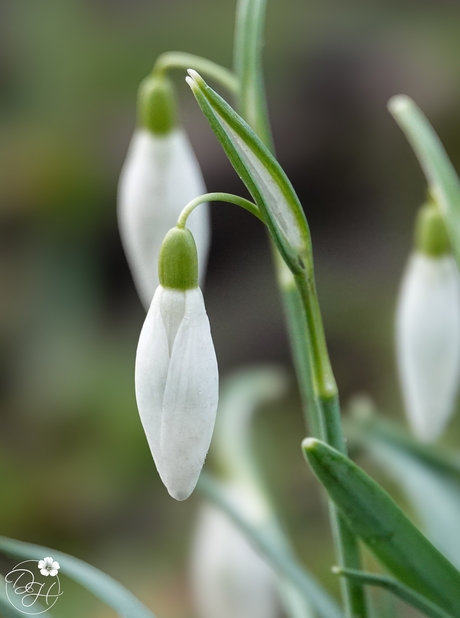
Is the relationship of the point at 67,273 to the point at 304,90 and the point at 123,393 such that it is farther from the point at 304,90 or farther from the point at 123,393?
the point at 304,90

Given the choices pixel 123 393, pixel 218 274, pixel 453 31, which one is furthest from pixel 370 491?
pixel 453 31

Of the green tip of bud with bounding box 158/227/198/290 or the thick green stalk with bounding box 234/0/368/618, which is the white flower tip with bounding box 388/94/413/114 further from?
the green tip of bud with bounding box 158/227/198/290

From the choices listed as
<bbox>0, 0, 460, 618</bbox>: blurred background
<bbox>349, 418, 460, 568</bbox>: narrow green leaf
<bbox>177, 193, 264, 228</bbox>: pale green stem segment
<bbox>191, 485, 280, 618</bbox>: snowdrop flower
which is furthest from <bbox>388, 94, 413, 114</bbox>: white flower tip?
<bbox>0, 0, 460, 618</bbox>: blurred background

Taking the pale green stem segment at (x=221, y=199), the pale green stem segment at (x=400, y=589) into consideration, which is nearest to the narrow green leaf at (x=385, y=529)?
the pale green stem segment at (x=400, y=589)

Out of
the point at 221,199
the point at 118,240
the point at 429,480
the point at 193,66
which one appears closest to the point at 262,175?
the point at 221,199

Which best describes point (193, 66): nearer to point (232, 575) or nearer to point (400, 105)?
point (400, 105)

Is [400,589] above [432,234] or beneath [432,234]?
beneath

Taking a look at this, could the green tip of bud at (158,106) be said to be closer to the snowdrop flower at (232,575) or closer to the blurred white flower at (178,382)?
the blurred white flower at (178,382)
